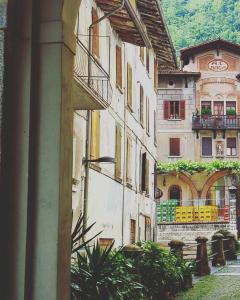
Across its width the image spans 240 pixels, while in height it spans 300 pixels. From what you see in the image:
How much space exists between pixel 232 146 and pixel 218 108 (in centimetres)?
282

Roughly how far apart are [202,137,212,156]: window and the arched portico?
1558 inches

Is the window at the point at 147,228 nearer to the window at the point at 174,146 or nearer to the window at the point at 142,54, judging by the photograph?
the window at the point at 142,54

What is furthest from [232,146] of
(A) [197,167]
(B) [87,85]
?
(B) [87,85]

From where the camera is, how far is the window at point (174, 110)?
4412 centimetres

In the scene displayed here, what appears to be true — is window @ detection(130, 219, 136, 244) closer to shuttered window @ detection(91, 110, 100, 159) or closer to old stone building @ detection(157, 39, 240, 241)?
shuttered window @ detection(91, 110, 100, 159)

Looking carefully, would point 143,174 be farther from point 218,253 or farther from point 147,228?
point 218,253

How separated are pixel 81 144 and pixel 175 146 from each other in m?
31.0

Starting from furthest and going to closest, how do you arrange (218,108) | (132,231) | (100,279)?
(218,108) < (132,231) < (100,279)

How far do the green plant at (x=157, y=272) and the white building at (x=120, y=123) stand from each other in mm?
2157

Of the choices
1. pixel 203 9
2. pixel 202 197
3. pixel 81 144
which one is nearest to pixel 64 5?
pixel 81 144

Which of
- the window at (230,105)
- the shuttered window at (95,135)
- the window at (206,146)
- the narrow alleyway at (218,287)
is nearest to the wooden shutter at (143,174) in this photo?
the narrow alleyway at (218,287)

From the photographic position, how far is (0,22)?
524cm

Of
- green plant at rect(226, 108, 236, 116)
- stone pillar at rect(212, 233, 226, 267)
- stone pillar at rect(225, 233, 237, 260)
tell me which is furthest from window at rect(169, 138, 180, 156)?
stone pillar at rect(212, 233, 226, 267)

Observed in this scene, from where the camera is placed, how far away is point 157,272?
37.3 feet
